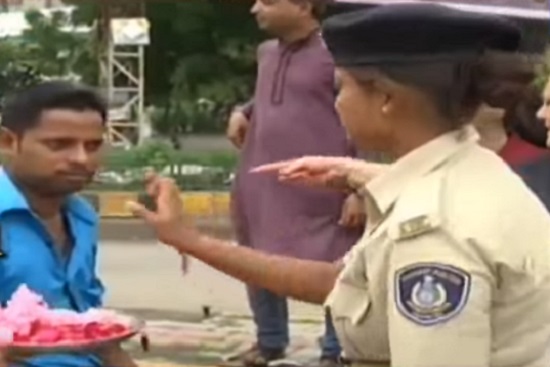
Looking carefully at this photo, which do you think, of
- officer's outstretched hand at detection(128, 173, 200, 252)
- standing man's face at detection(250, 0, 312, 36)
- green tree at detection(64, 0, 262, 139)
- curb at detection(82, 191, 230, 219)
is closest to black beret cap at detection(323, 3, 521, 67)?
officer's outstretched hand at detection(128, 173, 200, 252)

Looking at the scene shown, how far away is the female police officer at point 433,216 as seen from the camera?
2.61 metres

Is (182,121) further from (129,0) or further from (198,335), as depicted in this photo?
(198,335)

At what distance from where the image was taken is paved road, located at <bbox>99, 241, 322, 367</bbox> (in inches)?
336

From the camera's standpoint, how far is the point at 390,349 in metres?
2.71

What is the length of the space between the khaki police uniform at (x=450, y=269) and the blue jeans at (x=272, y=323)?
4.94 m

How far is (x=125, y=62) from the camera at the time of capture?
67.1ft

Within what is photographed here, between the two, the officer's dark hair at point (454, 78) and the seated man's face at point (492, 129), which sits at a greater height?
the officer's dark hair at point (454, 78)

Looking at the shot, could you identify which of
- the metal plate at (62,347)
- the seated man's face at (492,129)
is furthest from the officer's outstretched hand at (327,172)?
the metal plate at (62,347)

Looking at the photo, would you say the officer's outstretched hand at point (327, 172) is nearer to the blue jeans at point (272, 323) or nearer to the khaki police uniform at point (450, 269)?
the khaki police uniform at point (450, 269)

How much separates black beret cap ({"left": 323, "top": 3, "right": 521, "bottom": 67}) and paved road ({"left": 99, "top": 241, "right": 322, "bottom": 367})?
14.6 ft

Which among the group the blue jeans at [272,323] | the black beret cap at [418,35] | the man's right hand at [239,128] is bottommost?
the blue jeans at [272,323]

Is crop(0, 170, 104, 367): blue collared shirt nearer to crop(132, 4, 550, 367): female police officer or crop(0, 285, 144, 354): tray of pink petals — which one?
crop(0, 285, 144, 354): tray of pink petals

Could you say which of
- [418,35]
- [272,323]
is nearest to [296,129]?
[272,323]

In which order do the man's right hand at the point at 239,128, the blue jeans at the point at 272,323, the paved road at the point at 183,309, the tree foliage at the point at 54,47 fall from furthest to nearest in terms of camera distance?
1. the tree foliage at the point at 54,47
2. the paved road at the point at 183,309
3. the blue jeans at the point at 272,323
4. the man's right hand at the point at 239,128
